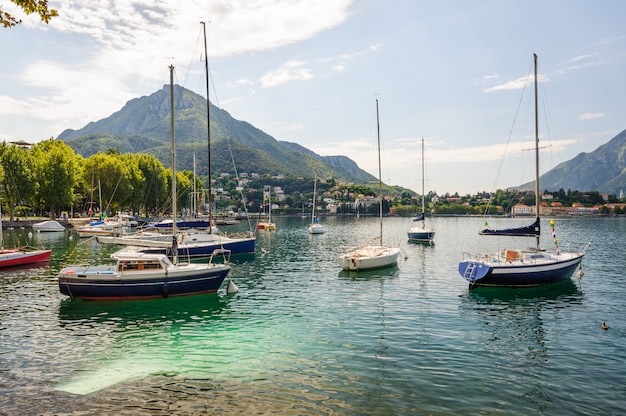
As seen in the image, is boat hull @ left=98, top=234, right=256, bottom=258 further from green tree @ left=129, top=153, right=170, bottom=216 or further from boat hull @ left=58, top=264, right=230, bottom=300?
green tree @ left=129, top=153, right=170, bottom=216

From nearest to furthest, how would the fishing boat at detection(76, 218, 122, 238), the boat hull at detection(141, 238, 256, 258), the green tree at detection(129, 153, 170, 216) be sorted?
the boat hull at detection(141, 238, 256, 258) < the fishing boat at detection(76, 218, 122, 238) < the green tree at detection(129, 153, 170, 216)

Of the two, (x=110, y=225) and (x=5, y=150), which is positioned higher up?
(x=5, y=150)

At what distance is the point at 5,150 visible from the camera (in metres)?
82.5

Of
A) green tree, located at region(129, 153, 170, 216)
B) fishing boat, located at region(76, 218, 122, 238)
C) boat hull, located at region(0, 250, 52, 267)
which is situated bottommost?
boat hull, located at region(0, 250, 52, 267)

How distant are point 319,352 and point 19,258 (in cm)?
3619


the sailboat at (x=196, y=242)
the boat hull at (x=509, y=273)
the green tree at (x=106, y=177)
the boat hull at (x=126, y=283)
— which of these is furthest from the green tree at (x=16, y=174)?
the boat hull at (x=509, y=273)

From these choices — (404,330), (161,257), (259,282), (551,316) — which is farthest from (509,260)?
(161,257)

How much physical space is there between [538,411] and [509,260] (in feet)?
68.8

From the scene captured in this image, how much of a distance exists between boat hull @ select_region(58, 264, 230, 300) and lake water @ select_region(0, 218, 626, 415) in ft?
2.11

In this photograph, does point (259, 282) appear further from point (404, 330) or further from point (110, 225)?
point (110, 225)

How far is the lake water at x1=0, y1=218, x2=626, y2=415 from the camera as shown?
42.8 ft

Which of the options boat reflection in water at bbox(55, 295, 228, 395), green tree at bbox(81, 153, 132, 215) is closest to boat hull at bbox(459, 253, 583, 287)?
boat reflection in water at bbox(55, 295, 228, 395)

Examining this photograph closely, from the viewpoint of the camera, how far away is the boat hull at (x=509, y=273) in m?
30.3

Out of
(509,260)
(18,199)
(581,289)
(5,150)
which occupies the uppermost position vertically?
(5,150)
